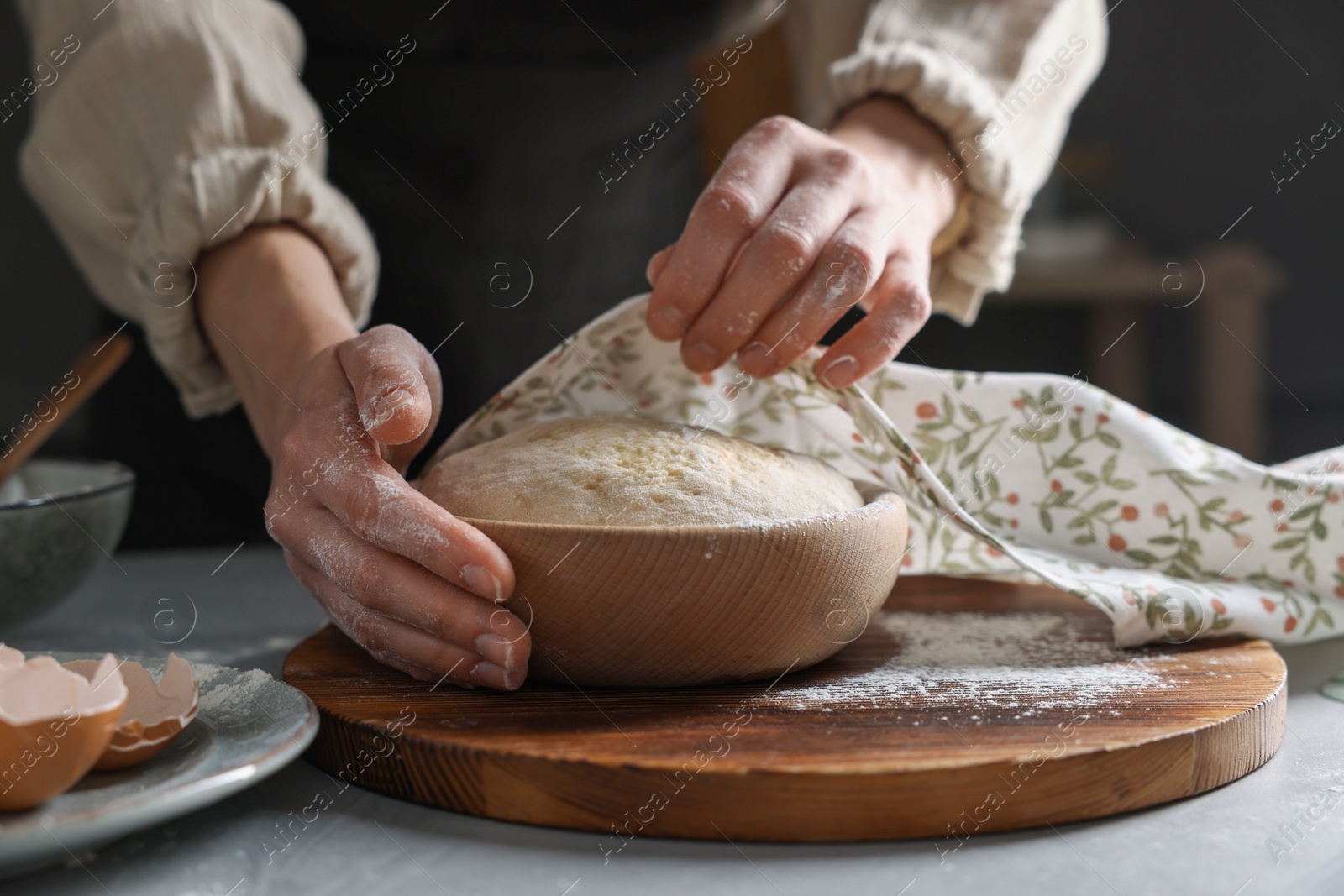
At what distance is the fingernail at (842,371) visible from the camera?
0.84 m

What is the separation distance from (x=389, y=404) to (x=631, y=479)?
0.17 m

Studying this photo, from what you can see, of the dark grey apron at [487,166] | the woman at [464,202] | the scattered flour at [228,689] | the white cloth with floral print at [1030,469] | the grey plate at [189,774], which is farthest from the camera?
the dark grey apron at [487,166]

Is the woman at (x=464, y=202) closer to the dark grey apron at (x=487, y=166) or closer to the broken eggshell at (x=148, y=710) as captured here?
the dark grey apron at (x=487, y=166)

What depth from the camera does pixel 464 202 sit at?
4.88 ft

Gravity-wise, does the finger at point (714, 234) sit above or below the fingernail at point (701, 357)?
above

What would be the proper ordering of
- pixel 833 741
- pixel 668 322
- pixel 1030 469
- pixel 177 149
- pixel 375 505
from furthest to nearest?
1. pixel 177 149
2. pixel 1030 469
3. pixel 668 322
4. pixel 375 505
5. pixel 833 741

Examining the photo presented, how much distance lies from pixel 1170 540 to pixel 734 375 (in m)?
0.40

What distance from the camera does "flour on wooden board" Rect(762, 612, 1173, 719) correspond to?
688 mm

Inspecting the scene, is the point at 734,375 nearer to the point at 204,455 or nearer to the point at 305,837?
the point at 305,837

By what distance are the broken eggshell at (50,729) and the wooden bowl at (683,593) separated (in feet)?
0.79

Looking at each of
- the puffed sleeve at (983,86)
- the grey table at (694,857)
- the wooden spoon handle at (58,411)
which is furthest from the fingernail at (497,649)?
the puffed sleeve at (983,86)

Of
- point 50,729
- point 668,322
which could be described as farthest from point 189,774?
point 668,322

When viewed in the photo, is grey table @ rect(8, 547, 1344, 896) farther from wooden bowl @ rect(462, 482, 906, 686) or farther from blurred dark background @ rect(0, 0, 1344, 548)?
blurred dark background @ rect(0, 0, 1344, 548)

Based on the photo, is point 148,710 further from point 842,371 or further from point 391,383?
point 842,371
